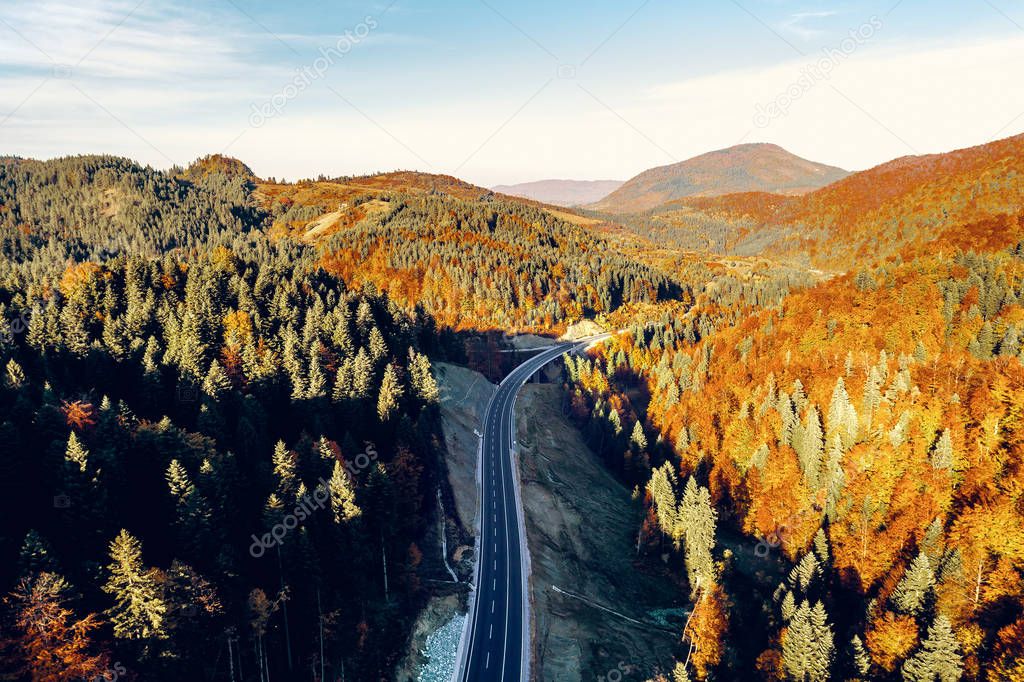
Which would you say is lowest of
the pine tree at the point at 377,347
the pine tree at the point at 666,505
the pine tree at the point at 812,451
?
the pine tree at the point at 666,505

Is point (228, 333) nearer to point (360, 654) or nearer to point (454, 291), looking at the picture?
point (360, 654)

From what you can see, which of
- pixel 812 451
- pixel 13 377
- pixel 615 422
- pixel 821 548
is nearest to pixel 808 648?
pixel 821 548

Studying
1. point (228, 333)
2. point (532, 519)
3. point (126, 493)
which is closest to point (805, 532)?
point (532, 519)

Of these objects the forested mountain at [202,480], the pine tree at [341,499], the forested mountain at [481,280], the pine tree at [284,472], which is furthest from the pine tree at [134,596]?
the forested mountain at [481,280]

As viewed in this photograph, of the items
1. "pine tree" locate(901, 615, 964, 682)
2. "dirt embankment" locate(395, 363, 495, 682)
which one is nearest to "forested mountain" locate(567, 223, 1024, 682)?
"pine tree" locate(901, 615, 964, 682)

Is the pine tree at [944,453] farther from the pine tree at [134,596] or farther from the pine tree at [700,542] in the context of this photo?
the pine tree at [134,596]

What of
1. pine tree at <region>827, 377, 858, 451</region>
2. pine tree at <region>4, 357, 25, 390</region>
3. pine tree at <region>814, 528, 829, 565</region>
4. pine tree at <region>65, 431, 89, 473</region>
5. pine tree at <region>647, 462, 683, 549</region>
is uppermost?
pine tree at <region>4, 357, 25, 390</region>

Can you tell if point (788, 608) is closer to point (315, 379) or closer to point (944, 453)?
point (944, 453)

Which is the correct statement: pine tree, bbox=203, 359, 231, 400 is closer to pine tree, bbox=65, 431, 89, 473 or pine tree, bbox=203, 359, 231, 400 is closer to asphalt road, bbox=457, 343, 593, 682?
pine tree, bbox=65, 431, 89, 473
